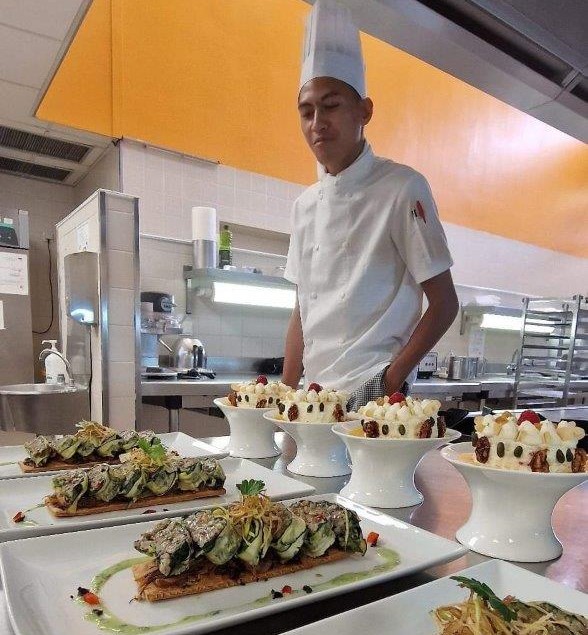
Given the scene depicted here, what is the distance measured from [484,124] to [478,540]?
677 centimetres

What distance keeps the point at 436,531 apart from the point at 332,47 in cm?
155

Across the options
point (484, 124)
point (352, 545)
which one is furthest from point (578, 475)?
point (484, 124)

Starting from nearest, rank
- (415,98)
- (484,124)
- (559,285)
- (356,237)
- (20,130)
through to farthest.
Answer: (356,237) → (20,130) → (415,98) → (484,124) → (559,285)

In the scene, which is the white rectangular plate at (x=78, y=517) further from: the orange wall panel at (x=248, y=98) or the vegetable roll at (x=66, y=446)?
the orange wall panel at (x=248, y=98)

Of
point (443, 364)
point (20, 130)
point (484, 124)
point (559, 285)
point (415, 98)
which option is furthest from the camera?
point (559, 285)

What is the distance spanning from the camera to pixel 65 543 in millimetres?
775

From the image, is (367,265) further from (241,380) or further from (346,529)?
(241,380)

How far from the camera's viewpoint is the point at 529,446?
32.7 inches

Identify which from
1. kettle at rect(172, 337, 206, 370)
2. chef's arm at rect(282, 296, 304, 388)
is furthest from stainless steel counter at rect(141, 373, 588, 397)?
chef's arm at rect(282, 296, 304, 388)

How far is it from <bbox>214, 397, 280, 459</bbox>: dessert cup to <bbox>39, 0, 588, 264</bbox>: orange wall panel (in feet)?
10.7

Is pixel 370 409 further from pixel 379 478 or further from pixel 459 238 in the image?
pixel 459 238

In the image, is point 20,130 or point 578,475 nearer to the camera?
point 578,475

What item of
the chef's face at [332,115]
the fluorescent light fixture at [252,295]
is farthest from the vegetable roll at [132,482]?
the fluorescent light fixture at [252,295]

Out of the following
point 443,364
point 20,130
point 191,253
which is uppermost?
point 20,130
